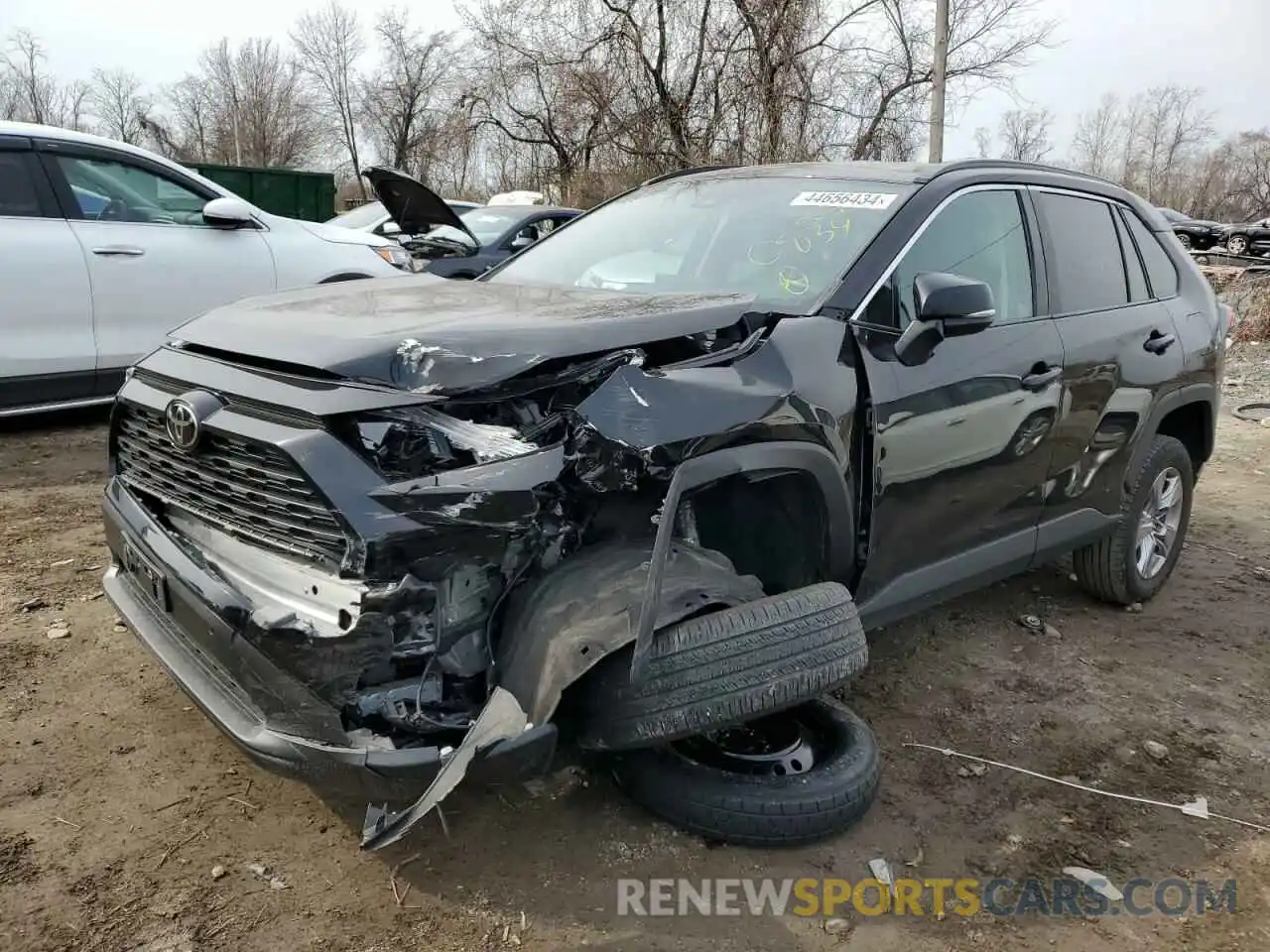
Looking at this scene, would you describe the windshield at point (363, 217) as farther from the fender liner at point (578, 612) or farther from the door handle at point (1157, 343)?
the fender liner at point (578, 612)

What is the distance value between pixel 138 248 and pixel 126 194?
36cm

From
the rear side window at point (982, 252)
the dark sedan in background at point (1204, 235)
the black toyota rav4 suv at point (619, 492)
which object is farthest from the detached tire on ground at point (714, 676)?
the dark sedan in background at point (1204, 235)

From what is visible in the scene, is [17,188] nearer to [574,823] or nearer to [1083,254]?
[574,823]

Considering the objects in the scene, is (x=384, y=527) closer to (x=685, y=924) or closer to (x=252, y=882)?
(x=252, y=882)

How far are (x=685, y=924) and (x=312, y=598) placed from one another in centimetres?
114

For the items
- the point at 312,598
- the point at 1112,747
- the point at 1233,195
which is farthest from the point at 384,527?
the point at 1233,195

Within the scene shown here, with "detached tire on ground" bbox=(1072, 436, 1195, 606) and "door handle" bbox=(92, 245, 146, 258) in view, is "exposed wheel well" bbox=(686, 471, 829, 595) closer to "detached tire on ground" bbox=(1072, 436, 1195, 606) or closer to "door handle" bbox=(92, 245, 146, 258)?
"detached tire on ground" bbox=(1072, 436, 1195, 606)

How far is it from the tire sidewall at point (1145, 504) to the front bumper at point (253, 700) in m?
3.12

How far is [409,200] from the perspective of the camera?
4230 millimetres

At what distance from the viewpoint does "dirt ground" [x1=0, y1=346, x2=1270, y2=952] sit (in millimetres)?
2303

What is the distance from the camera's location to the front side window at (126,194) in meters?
5.70

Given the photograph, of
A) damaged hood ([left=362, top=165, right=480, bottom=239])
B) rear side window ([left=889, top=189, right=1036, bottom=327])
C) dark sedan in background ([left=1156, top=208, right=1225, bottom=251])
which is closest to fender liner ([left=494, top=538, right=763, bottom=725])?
rear side window ([left=889, top=189, right=1036, bottom=327])

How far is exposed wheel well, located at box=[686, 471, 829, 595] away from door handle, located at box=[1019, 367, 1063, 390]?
41.2 inches

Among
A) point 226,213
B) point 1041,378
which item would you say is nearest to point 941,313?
point 1041,378
